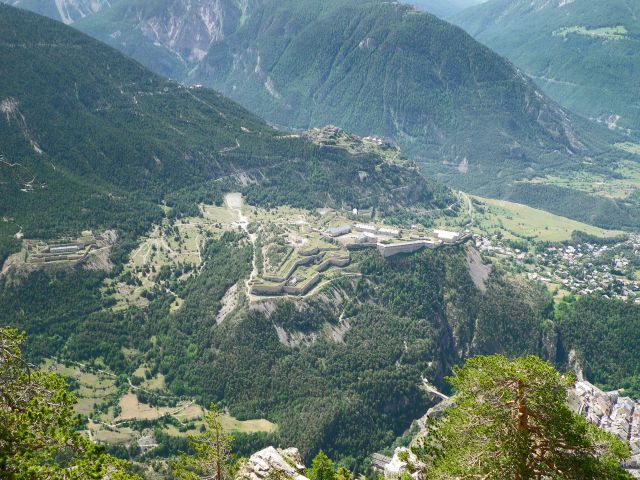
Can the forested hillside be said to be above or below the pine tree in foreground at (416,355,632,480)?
below

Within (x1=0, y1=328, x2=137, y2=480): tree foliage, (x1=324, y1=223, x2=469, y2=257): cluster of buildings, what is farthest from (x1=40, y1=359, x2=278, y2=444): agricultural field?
(x1=0, y1=328, x2=137, y2=480): tree foliage

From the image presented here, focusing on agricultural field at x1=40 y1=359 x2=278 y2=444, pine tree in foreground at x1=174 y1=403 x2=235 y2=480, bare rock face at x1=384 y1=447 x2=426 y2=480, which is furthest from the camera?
agricultural field at x1=40 y1=359 x2=278 y2=444

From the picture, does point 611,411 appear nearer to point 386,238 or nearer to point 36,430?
point 386,238

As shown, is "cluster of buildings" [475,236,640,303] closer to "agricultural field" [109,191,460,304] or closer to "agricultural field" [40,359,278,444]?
"agricultural field" [109,191,460,304]

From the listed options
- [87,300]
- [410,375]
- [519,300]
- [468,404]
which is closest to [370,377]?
[410,375]

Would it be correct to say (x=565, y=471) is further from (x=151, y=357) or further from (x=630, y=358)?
(x=630, y=358)

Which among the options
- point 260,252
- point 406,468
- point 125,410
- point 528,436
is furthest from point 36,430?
point 260,252
